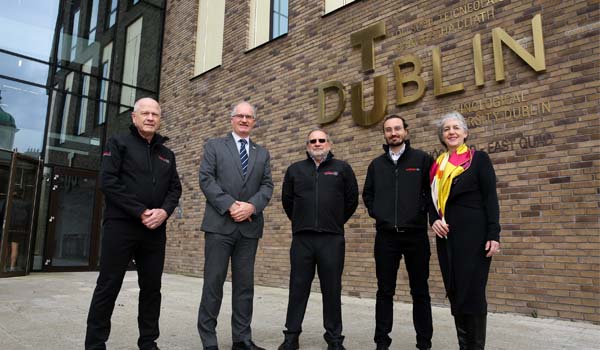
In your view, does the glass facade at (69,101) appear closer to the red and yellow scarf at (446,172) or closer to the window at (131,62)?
the window at (131,62)

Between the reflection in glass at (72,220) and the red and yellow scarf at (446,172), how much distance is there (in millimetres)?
9325

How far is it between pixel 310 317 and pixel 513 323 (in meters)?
2.05

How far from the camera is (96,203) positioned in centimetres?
1064

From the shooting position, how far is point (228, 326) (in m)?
4.32

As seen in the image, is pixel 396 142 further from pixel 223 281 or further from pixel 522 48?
pixel 522 48

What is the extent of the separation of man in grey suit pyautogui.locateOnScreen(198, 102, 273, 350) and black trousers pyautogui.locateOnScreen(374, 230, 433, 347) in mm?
964

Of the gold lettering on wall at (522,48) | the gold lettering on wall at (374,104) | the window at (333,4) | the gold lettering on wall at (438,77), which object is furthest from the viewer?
the window at (333,4)

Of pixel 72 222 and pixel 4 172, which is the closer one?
pixel 4 172

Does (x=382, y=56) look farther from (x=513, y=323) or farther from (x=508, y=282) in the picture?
(x=513, y=323)

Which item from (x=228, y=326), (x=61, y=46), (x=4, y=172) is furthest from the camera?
(x=61, y=46)

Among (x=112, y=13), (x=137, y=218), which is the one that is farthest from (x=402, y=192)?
(x=112, y=13)

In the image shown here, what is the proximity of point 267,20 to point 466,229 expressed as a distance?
708cm

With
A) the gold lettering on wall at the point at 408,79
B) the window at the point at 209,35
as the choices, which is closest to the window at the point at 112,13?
the window at the point at 209,35

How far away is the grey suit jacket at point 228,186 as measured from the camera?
3.39 meters
